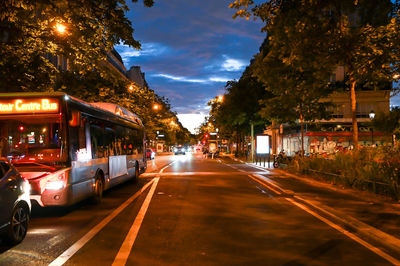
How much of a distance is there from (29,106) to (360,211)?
Answer: 27.8 ft

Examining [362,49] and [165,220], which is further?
[362,49]

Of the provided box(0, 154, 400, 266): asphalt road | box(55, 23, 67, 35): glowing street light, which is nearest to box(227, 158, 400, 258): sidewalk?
box(0, 154, 400, 266): asphalt road

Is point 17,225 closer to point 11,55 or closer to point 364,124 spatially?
point 11,55

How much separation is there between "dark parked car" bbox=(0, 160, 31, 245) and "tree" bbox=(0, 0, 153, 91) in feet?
14.8

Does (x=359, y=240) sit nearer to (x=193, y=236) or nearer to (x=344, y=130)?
(x=193, y=236)

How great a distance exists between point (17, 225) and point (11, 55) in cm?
946

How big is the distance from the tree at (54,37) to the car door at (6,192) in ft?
14.7

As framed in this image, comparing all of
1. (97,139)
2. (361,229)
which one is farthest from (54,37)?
(361,229)

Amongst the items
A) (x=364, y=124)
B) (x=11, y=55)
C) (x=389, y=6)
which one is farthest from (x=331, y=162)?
(x=364, y=124)

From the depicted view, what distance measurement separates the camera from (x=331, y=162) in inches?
725

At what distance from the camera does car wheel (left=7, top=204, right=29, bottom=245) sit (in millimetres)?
6547

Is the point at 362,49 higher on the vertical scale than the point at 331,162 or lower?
higher

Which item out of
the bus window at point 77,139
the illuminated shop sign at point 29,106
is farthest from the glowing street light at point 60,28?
the illuminated shop sign at point 29,106

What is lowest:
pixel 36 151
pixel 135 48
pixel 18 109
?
pixel 36 151
